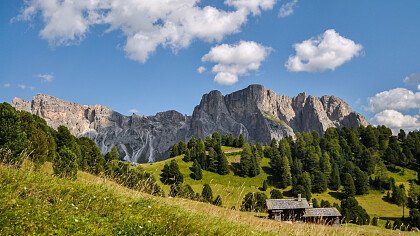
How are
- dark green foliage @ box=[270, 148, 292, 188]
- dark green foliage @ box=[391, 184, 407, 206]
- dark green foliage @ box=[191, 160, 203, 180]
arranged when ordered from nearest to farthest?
1. dark green foliage @ box=[391, 184, 407, 206]
2. dark green foliage @ box=[191, 160, 203, 180]
3. dark green foliage @ box=[270, 148, 292, 188]

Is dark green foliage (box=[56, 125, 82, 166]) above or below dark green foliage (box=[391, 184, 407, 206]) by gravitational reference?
above

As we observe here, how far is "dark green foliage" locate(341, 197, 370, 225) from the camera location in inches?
3903

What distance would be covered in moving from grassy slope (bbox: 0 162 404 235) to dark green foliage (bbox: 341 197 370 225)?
318 feet

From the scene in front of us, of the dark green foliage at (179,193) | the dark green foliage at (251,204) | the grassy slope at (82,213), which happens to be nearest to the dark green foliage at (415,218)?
the dark green foliage at (251,204)

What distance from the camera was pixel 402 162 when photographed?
16888cm

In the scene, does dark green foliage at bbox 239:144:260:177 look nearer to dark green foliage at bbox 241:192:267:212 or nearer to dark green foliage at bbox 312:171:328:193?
dark green foliage at bbox 312:171:328:193

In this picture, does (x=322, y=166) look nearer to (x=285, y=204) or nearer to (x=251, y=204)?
(x=285, y=204)

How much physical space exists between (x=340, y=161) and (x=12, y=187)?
600ft

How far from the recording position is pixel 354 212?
350 feet

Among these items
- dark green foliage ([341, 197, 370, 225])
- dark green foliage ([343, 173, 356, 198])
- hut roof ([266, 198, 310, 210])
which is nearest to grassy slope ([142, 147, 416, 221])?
dark green foliage ([343, 173, 356, 198])

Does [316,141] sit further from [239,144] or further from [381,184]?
[381,184]

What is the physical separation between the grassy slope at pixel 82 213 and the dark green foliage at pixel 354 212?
96.8 metres

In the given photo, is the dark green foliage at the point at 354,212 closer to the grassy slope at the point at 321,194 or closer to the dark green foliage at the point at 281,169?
the grassy slope at the point at 321,194

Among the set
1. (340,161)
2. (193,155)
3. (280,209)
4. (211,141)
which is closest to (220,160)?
(193,155)
